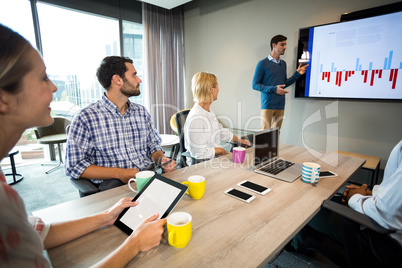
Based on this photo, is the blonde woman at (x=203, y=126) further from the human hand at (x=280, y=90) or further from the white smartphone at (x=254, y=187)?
the human hand at (x=280, y=90)

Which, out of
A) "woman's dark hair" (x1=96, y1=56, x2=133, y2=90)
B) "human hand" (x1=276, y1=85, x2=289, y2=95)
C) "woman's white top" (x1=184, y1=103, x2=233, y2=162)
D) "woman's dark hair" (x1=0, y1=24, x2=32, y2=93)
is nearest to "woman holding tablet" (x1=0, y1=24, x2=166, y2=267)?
"woman's dark hair" (x1=0, y1=24, x2=32, y2=93)

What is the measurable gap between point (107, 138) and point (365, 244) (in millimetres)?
1575

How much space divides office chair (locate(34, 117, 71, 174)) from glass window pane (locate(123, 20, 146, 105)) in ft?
5.13

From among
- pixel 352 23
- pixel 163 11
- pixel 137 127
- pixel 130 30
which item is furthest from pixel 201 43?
pixel 137 127

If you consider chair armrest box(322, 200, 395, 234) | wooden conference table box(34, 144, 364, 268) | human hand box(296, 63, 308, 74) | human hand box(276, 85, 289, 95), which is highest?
human hand box(296, 63, 308, 74)

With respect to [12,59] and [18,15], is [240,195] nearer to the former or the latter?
[12,59]

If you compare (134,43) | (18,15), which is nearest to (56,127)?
(18,15)

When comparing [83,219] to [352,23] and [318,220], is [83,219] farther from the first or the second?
[352,23]

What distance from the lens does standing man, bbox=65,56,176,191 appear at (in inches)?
56.3

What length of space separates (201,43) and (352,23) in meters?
2.65

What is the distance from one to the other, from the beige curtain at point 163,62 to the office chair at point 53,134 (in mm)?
1571

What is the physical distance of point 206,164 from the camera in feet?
5.04

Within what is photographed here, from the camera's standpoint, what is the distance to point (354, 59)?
261cm

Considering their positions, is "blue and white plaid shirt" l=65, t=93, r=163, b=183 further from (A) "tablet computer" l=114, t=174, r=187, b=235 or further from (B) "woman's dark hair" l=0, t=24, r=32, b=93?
(B) "woman's dark hair" l=0, t=24, r=32, b=93
